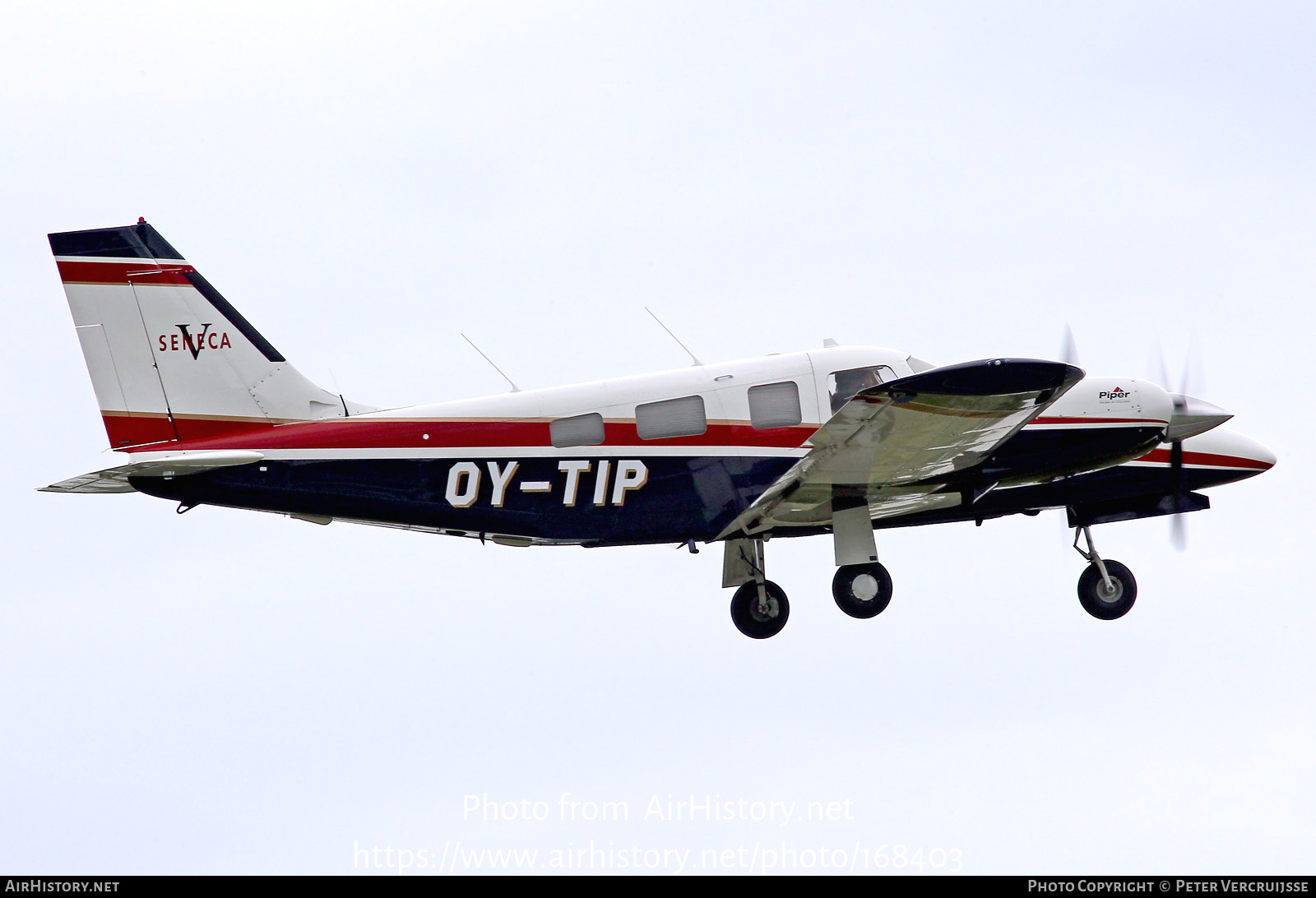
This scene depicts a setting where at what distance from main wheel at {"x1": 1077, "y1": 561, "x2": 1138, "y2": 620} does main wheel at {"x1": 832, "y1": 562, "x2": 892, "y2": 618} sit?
124 inches

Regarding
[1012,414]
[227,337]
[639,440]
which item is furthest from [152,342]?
[1012,414]

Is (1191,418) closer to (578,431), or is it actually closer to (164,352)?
(578,431)

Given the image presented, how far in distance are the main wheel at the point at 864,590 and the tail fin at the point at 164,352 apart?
6311mm

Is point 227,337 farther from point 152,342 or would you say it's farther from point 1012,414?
point 1012,414

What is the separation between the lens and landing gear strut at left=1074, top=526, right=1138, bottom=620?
19125 millimetres

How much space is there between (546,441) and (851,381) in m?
3.78

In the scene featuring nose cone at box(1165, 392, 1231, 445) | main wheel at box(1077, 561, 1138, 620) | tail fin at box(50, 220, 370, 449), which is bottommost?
main wheel at box(1077, 561, 1138, 620)

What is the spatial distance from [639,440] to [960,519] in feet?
15.3

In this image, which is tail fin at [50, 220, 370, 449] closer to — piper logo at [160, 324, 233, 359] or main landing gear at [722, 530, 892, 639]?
piper logo at [160, 324, 233, 359]

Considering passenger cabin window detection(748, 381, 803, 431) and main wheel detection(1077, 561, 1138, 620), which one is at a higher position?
passenger cabin window detection(748, 381, 803, 431)

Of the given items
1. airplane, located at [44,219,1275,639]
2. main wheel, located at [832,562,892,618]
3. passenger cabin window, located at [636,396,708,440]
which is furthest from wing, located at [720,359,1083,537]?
passenger cabin window, located at [636,396,708,440]

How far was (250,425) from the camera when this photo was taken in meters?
17.2

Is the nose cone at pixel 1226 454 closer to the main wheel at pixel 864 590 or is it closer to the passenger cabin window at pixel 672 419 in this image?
the main wheel at pixel 864 590
